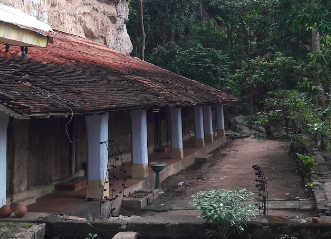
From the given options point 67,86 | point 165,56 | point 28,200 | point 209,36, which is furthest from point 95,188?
point 209,36

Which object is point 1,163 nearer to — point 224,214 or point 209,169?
point 224,214

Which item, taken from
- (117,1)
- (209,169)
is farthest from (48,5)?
(209,169)

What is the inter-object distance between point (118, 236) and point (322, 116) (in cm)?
1005

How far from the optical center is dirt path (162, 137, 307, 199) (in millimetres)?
10157

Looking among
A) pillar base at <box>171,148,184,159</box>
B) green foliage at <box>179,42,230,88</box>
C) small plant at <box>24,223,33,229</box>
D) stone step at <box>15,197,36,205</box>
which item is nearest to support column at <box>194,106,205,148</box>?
pillar base at <box>171,148,184,159</box>

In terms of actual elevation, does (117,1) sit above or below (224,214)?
above

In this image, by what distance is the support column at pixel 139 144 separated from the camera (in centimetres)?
1020

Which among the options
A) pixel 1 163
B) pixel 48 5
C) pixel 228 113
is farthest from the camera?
pixel 228 113

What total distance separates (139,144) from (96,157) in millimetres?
2476

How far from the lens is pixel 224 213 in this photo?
16.0ft

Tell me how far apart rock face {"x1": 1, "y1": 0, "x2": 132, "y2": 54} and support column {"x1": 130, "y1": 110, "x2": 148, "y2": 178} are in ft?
23.3

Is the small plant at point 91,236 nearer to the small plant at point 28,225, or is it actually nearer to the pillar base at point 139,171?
the small plant at point 28,225

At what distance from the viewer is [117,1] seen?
21750 millimetres

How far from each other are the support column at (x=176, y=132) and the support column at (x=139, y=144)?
3167 mm
